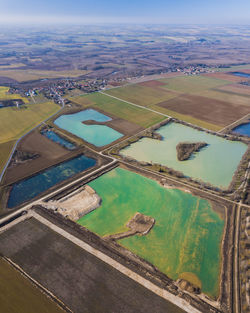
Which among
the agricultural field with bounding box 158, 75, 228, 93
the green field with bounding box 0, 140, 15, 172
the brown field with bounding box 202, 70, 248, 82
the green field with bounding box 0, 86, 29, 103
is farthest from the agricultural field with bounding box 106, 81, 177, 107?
the green field with bounding box 0, 140, 15, 172

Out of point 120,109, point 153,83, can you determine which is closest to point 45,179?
point 120,109

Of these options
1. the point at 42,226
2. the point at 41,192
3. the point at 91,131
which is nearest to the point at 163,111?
the point at 91,131

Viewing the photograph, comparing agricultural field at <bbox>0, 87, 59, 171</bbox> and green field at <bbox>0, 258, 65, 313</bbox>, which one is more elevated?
agricultural field at <bbox>0, 87, 59, 171</bbox>

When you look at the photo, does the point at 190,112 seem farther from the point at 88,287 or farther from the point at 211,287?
the point at 88,287

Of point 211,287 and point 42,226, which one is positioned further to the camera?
point 42,226

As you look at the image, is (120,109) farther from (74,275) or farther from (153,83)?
(74,275)

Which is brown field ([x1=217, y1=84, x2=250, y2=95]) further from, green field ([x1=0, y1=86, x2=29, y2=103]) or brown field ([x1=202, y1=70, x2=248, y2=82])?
green field ([x1=0, y1=86, x2=29, y2=103])

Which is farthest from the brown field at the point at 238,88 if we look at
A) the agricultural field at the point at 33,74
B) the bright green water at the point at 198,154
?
the agricultural field at the point at 33,74

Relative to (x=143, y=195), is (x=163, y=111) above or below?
above
